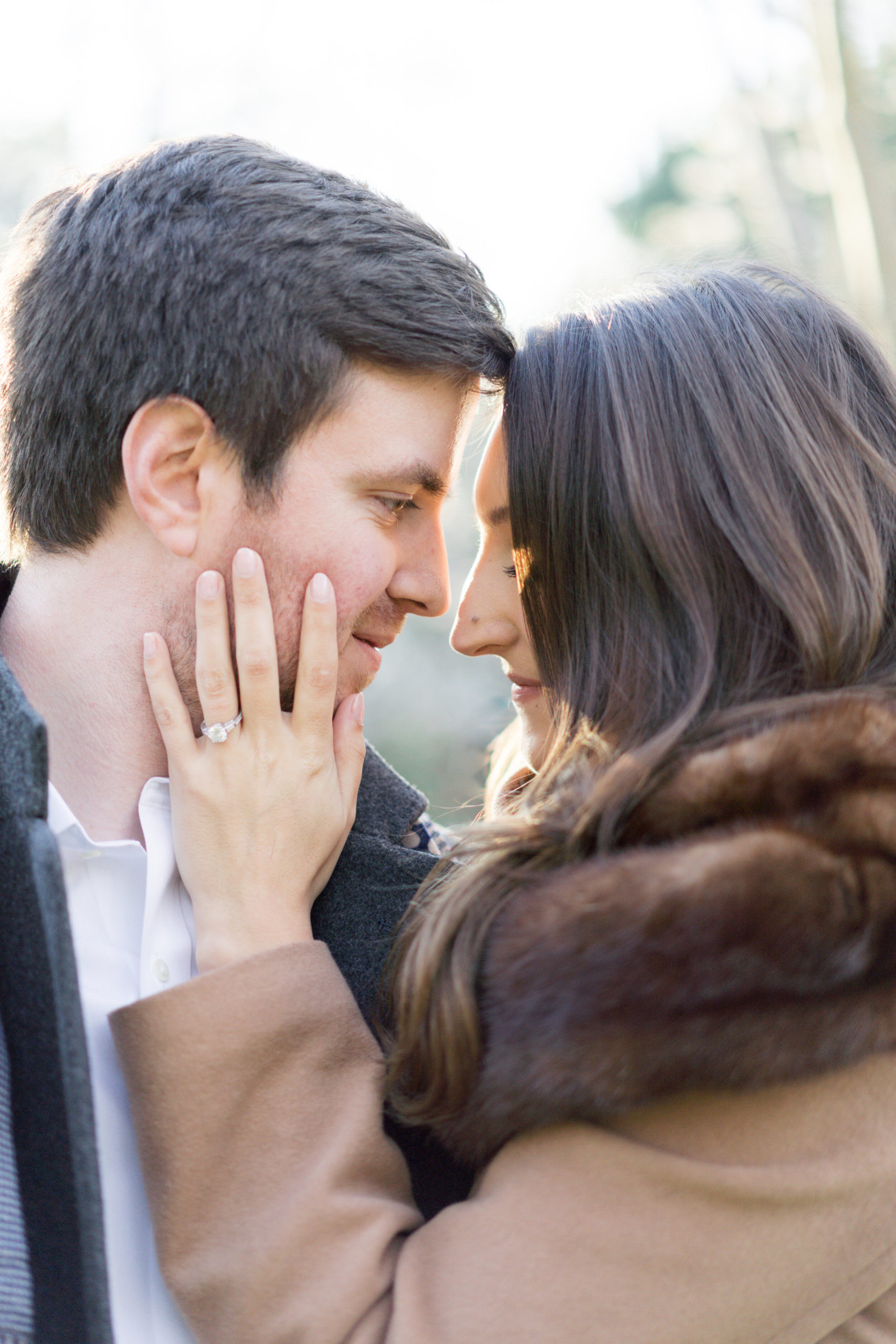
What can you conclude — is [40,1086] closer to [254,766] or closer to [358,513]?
[254,766]

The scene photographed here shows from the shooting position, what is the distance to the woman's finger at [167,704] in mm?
1782

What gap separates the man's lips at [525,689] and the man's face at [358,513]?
27 centimetres

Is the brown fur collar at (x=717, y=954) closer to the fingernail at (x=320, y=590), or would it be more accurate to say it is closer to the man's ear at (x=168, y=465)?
the fingernail at (x=320, y=590)

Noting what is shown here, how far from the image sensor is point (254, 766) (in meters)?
1.77

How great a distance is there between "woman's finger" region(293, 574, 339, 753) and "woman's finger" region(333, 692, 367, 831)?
90 mm

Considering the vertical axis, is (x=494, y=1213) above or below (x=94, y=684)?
below

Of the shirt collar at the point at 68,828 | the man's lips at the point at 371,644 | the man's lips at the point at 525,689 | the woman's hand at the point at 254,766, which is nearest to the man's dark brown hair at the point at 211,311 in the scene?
the woman's hand at the point at 254,766

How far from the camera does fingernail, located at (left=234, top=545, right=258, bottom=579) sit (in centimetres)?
179

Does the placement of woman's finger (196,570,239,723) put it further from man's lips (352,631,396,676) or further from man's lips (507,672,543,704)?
man's lips (507,672,543,704)

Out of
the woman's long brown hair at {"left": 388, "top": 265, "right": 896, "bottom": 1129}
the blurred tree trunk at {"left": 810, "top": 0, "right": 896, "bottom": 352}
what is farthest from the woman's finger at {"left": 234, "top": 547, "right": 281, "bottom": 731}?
the blurred tree trunk at {"left": 810, "top": 0, "right": 896, "bottom": 352}

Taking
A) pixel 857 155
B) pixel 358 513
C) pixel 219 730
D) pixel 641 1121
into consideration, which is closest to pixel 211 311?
pixel 358 513

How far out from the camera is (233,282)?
5.92 feet

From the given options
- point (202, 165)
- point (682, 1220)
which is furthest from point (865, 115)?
point (682, 1220)

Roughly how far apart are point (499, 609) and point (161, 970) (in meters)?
0.91
